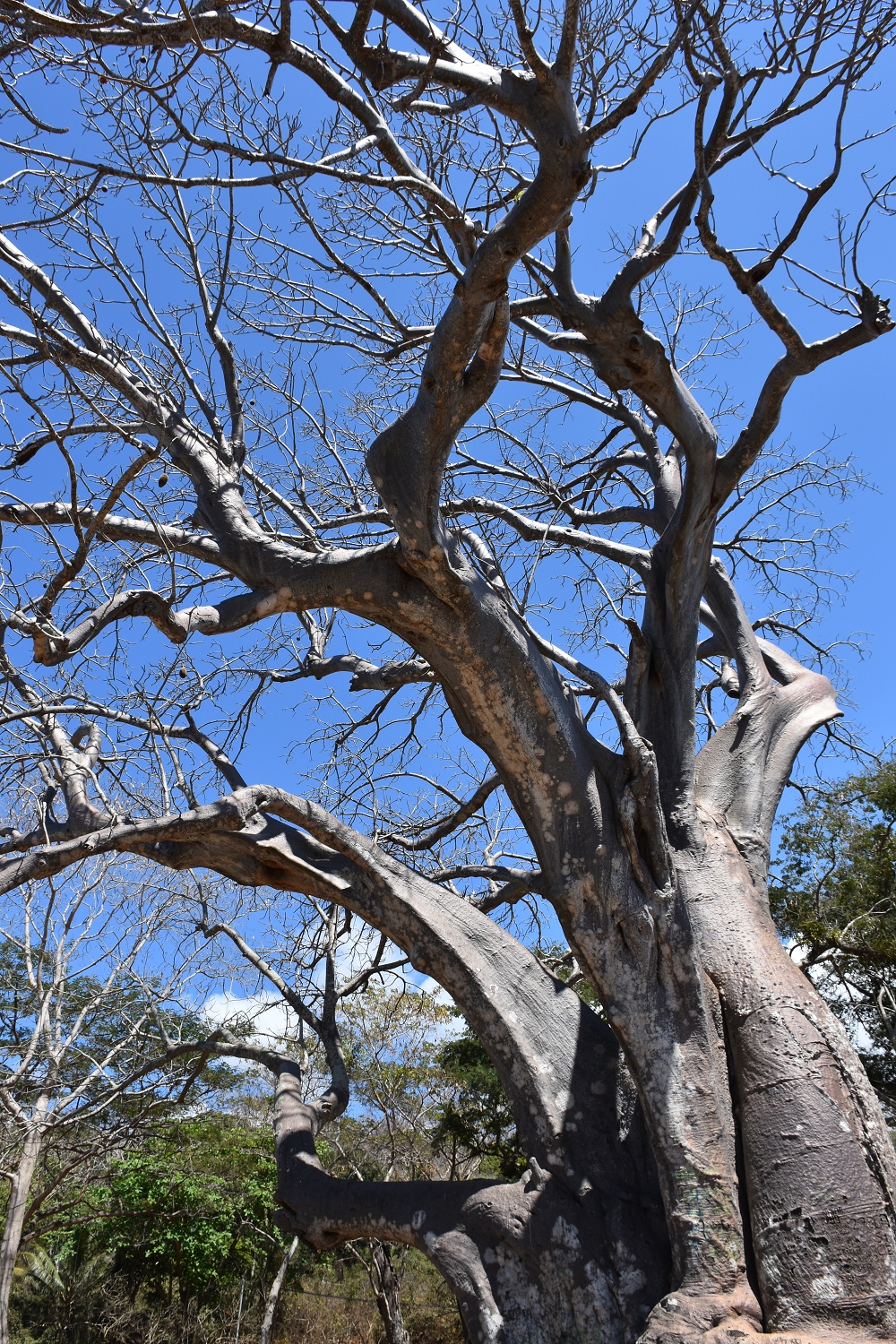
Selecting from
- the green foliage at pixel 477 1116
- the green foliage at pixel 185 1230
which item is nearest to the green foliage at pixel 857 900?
the green foliage at pixel 477 1116

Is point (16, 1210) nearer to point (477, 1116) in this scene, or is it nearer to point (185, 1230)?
point (185, 1230)

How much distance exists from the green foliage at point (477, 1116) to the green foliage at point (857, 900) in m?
4.18

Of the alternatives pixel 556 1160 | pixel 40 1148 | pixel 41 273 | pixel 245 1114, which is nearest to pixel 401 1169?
pixel 245 1114

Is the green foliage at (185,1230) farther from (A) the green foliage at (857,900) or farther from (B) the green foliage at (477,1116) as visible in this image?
(A) the green foliage at (857,900)

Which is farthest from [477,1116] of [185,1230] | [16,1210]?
[16,1210]

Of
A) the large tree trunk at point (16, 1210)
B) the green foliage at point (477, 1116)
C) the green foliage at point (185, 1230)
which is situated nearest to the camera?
the large tree trunk at point (16, 1210)

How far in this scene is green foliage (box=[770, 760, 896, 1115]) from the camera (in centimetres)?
869

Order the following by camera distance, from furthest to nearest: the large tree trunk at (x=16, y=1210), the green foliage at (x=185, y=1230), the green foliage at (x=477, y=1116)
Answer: the green foliage at (x=185, y=1230) → the green foliage at (x=477, y=1116) → the large tree trunk at (x=16, y=1210)

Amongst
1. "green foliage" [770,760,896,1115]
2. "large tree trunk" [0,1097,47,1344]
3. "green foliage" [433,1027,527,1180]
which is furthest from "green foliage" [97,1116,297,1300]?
"green foliage" [770,760,896,1115]

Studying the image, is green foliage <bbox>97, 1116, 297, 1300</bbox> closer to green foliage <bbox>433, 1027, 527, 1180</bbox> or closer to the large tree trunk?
green foliage <bbox>433, 1027, 527, 1180</bbox>

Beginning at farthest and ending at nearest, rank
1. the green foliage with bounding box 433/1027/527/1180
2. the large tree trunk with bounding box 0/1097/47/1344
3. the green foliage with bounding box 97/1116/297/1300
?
the green foliage with bounding box 97/1116/297/1300, the green foliage with bounding box 433/1027/527/1180, the large tree trunk with bounding box 0/1097/47/1344

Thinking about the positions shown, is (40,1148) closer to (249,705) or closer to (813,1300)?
(249,705)

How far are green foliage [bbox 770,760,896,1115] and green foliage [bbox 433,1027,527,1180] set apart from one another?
13.7ft

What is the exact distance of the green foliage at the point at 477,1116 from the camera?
11.1 m
